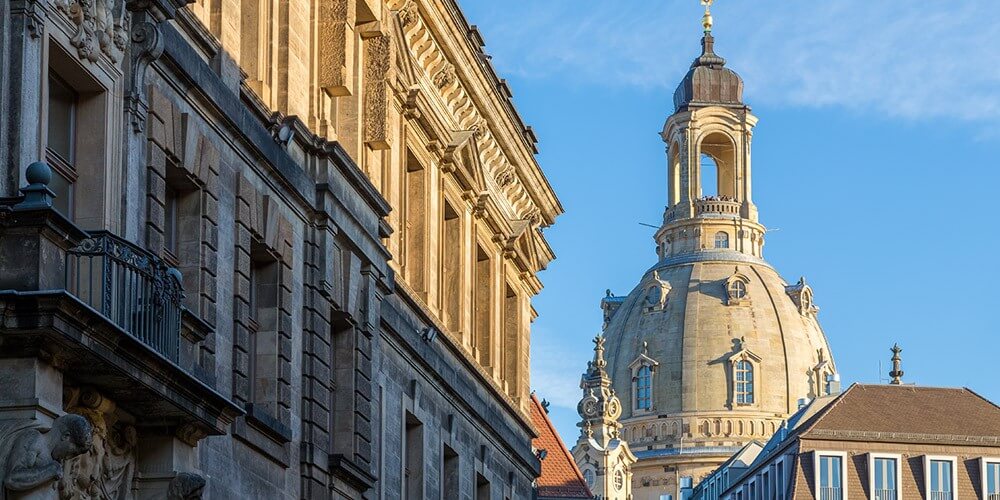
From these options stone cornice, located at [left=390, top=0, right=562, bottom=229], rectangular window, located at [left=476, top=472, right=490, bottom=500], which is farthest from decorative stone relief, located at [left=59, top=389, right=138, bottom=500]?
rectangular window, located at [left=476, top=472, right=490, bottom=500]

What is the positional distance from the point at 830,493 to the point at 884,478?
2856 mm

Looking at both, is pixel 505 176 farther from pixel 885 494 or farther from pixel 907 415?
pixel 907 415

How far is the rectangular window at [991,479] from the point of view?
4341 inches

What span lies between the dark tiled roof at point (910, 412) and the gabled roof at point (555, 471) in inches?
961

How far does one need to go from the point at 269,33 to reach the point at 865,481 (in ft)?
271

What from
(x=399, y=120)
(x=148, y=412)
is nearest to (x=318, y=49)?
(x=399, y=120)

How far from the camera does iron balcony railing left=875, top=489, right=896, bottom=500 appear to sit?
110562mm

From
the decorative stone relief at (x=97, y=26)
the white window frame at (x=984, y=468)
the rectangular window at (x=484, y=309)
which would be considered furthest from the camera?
the white window frame at (x=984, y=468)

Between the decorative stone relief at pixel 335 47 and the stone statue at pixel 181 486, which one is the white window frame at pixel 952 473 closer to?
the decorative stone relief at pixel 335 47

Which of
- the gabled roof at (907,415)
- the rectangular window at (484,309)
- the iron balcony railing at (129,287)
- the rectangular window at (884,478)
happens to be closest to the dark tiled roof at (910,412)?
the gabled roof at (907,415)

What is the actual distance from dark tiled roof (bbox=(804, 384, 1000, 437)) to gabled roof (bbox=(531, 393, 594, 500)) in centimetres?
2442

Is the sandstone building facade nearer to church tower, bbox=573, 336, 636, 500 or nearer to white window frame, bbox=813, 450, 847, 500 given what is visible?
white window frame, bbox=813, 450, 847, 500

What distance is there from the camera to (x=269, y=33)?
1278 inches

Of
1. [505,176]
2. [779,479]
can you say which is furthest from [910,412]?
[505,176]
